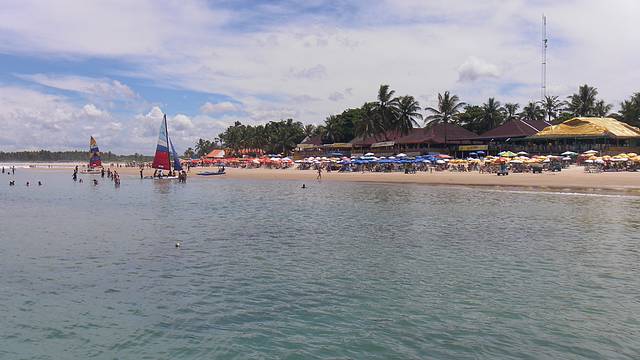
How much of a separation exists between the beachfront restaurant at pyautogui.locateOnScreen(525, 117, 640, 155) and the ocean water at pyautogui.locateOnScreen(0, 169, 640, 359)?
47.5 metres

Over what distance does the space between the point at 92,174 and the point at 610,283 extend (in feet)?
298

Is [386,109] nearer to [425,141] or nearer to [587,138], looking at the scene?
[425,141]

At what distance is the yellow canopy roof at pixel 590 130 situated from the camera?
67.9 metres

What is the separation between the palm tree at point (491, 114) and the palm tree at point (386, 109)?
1866cm

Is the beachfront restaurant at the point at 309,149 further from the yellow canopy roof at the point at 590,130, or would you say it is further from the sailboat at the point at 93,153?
the yellow canopy roof at the point at 590,130

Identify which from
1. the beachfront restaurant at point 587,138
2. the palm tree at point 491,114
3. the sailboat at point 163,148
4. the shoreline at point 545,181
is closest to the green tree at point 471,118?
the palm tree at point 491,114

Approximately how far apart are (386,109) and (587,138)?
1197 inches

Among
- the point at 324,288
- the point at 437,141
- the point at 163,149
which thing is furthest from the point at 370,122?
the point at 324,288

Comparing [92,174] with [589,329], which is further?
[92,174]

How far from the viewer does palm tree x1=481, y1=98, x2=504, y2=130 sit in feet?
304

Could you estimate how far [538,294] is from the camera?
11984 mm

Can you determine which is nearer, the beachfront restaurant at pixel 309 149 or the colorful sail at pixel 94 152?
the colorful sail at pixel 94 152

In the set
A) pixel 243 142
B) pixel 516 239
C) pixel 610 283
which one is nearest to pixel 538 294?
pixel 610 283

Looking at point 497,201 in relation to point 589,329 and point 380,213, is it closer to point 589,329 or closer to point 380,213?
point 380,213
